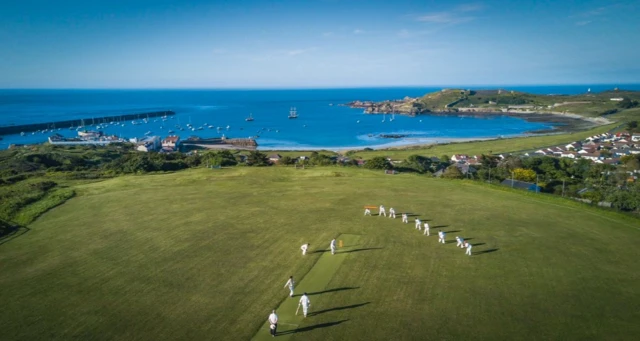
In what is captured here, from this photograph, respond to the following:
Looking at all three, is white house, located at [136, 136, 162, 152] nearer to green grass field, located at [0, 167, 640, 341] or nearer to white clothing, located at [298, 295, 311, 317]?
green grass field, located at [0, 167, 640, 341]

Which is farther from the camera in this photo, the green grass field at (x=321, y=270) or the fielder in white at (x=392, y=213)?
the fielder in white at (x=392, y=213)

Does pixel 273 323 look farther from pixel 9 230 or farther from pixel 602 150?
pixel 602 150

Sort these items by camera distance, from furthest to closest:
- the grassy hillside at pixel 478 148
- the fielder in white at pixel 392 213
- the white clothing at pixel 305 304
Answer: the grassy hillside at pixel 478 148 < the fielder in white at pixel 392 213 < the white clothing at pixel 305 304

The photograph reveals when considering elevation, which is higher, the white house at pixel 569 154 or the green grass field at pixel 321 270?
the green grass field at pixel 321 270

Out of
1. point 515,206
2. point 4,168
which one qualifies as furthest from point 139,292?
point 4,168

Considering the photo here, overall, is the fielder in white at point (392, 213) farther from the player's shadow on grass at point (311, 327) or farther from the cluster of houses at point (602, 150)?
the cluster of houses at point (602, 150)

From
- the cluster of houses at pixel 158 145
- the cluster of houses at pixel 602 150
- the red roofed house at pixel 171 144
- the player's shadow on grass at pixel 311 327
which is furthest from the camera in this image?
the red roofed house at pixel 171 144

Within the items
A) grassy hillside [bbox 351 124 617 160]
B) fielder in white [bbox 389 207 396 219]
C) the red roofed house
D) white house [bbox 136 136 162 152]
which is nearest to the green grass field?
fielder in white [bbox 389 207 396 219]

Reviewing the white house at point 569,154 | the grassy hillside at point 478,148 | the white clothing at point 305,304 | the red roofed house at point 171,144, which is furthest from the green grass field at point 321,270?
the red roofed house at point 171,144

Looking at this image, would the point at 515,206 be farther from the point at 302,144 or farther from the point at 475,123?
the point at 475,123
